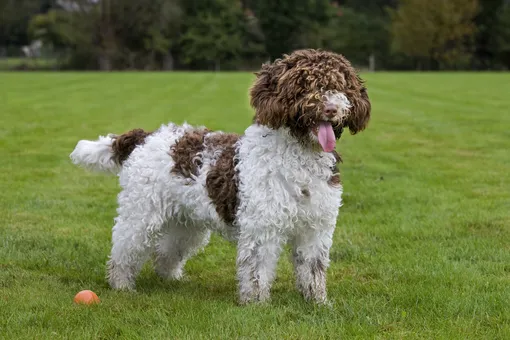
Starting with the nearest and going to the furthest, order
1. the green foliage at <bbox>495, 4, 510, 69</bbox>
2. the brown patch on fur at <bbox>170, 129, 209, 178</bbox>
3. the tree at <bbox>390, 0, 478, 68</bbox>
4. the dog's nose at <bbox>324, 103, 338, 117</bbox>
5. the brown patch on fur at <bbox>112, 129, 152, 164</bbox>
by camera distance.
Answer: the dog's nose at <bbox>324, 103, 338, 117</bbox> < the brown patch on fur at <bbox>170, 129, 209, 178</bbox> < the brown patch on fur at <bbox>112, 129, 152, 164</bbox> < the tree at <bbox>390, 0, 478, 68</bbox> < the green foliage at <bbox>495, 4, 510, 69</bbox>

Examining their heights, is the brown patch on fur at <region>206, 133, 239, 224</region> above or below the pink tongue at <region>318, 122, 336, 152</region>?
below

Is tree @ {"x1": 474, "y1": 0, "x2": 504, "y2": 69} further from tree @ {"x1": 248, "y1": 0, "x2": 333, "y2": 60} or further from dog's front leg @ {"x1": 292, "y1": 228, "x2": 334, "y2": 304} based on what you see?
dog's front leg @ {"x1": 292, "y1": 228, "x2": 334, "y2": 304}

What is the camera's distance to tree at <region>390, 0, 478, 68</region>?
207ft

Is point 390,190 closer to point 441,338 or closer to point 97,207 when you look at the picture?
point 97,207

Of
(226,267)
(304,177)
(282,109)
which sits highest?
(282,109)

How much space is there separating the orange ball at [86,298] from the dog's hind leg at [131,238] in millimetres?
540

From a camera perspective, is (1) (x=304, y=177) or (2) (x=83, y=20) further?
(2) (x=83, y=20)

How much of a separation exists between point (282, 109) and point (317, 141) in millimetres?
301

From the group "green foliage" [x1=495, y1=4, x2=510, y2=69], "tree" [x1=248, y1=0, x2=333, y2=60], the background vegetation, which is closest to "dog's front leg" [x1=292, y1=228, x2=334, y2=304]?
the background vegetation

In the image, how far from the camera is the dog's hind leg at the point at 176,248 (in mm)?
5859

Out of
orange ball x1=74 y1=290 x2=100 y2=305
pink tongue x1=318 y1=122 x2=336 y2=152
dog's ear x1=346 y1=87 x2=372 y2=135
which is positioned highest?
dog's ear x1=346 y1=87 x2=372 y2=135

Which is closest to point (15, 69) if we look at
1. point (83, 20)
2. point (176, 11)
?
point (83, 20)

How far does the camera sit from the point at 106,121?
16.7 m

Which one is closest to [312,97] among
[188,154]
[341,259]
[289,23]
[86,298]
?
[188,154]
